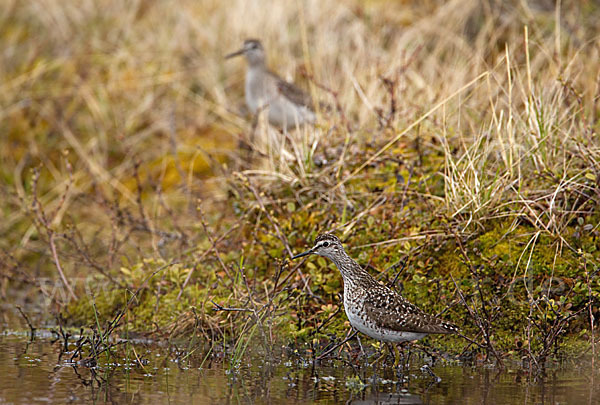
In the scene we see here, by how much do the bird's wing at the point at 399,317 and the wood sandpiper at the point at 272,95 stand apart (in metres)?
4.52

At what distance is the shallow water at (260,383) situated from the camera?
5.17 metres

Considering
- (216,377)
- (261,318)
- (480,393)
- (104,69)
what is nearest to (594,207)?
(480,393)

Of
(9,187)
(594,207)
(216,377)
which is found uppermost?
(594,207)

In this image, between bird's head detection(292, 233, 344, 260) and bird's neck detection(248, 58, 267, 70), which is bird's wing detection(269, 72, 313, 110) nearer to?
bird's neck detection(248, 58, 267, 70)

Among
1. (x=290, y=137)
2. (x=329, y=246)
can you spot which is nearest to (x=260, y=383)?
(x=329, y=246)

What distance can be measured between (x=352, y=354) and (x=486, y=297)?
45.6 inches

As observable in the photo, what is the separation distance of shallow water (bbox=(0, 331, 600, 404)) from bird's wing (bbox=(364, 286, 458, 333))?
0.33 metres

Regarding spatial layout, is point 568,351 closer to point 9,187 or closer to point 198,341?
point 198,341

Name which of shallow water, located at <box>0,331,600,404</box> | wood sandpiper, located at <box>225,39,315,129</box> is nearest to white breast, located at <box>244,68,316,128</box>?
wood sandpiper, located at <box>225,39,315,129</box>

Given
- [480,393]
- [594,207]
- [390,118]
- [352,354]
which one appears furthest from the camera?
[390,118]

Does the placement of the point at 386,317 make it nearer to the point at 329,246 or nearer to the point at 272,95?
the point at 329,246

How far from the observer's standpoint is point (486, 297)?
6.59 meters

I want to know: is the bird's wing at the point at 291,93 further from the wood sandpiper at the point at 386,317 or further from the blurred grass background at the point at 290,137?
the wood sandpiper at the point at 386,317

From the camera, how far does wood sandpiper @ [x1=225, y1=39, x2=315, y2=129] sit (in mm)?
10523
